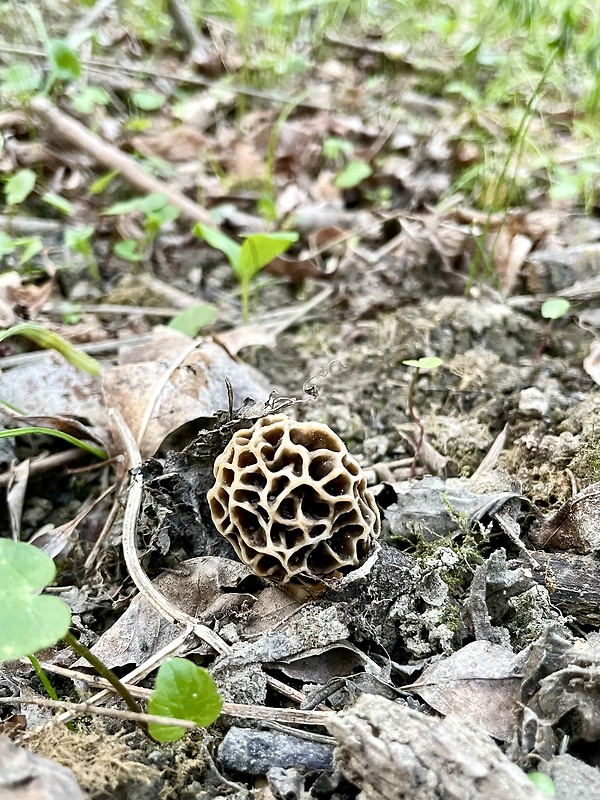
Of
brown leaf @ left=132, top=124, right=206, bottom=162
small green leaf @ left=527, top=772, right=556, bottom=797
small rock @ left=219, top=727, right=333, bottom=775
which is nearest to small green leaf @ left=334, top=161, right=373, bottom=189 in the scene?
brown leaf @ left=132, top=124, right=206, bottom=162

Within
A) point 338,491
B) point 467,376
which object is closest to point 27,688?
point 338,491

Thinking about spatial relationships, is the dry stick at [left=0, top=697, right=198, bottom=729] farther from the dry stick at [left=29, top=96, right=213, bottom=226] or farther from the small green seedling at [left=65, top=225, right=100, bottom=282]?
the dry stick at [left=29, top=96, right=213, bottom=226]

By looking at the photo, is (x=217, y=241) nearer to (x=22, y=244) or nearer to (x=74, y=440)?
(x=22, y=244)

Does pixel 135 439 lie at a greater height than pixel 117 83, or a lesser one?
lesser

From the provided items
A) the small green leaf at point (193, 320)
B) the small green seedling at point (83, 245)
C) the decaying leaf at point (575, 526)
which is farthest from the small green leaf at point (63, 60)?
the decaying leaf at point (575, 526)

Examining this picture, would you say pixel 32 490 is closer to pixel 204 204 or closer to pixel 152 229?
pixel 152 229

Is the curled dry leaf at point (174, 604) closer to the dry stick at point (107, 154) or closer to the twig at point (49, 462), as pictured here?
the twig at point (49, 462)
